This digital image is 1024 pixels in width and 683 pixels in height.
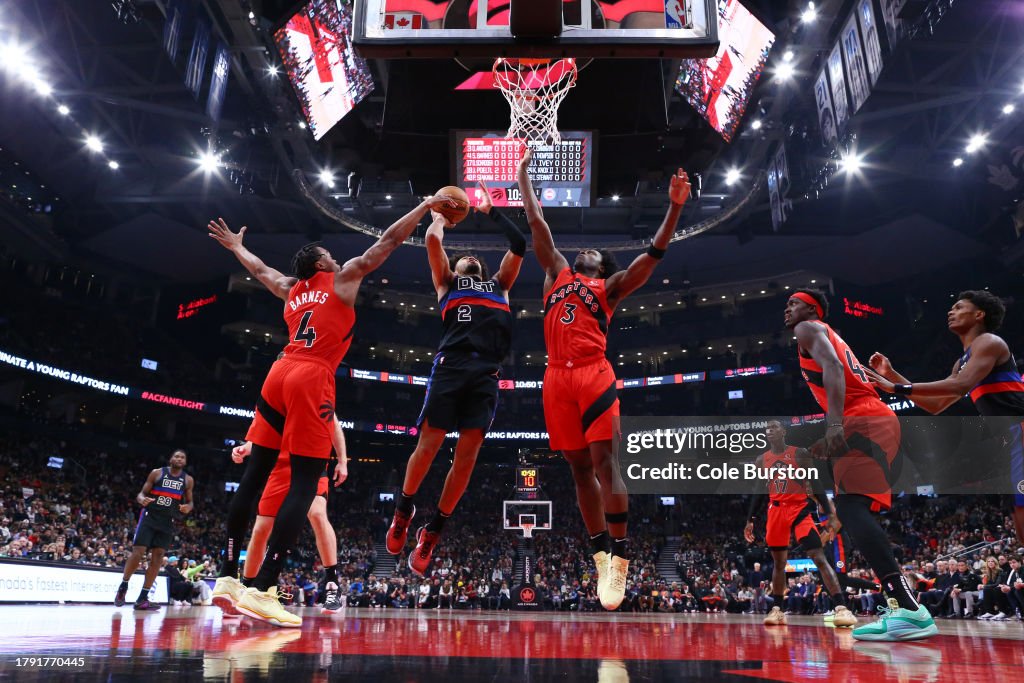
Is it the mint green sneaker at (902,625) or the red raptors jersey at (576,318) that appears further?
the red raptors jersey at (576,318)

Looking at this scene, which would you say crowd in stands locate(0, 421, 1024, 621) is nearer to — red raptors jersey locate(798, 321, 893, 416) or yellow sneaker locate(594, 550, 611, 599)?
red raptors jersey locate(798, 321, 893, 416)

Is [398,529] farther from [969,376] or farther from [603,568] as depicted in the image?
[969,376]

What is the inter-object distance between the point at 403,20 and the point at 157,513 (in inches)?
249

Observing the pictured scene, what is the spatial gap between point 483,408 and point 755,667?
7.83 feet

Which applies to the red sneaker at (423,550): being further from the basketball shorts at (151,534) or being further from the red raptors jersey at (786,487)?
the basketball shorts at (151,534)

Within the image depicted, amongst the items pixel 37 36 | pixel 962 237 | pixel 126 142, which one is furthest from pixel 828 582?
pixel 962 237

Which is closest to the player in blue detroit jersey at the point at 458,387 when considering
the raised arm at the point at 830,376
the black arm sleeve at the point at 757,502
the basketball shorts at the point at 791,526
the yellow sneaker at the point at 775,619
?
the raised arm at the point at 830,376

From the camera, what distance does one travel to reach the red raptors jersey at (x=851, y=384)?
4.21 m

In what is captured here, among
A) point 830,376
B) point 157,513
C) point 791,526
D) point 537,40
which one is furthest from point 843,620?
point 157,513

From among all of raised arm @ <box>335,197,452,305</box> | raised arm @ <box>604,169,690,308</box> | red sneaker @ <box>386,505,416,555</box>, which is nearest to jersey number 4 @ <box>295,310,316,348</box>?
raised arm @ <box>335,197,452,305</box>

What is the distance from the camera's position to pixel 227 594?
4012 millimetres

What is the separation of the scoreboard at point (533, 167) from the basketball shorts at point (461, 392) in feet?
23.9

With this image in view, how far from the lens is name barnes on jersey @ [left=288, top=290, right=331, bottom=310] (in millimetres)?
4469

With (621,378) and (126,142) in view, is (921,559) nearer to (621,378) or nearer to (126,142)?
(621,378)
